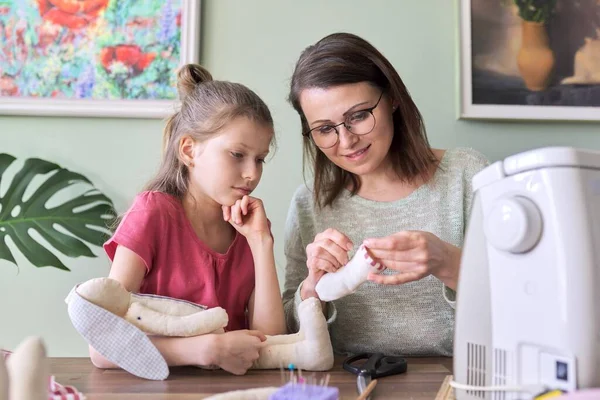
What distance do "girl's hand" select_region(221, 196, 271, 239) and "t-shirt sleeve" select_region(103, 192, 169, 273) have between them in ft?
0.43

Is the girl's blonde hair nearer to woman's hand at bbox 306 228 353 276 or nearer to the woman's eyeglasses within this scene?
the woman's eyeglasses

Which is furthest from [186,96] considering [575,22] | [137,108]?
[575,22]

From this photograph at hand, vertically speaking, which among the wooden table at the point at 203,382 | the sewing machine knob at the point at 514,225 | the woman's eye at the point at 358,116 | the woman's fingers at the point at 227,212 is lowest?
the wooden table at the point at 203,382

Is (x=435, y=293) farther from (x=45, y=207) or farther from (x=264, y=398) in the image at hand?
(x=45, y=207)

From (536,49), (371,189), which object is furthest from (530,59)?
(371,189)

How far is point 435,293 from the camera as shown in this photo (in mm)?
1191

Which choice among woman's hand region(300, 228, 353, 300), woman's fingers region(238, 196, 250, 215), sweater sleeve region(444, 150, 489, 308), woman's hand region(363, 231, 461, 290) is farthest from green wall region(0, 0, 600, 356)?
woman's hand region(363, 231, 461, 290)

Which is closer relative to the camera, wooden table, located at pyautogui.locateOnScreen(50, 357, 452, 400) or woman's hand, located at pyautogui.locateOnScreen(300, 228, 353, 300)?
wooden table, located at pyautogui.locateOnScreen(50, 357, 452, 400)

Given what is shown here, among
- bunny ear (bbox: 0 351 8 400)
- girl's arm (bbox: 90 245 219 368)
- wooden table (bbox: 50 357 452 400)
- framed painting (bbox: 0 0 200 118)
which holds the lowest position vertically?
wooden table (bbox: 50 357 452 400)

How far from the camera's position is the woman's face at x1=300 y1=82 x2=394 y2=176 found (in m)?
1.12

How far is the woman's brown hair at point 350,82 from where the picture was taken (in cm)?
112

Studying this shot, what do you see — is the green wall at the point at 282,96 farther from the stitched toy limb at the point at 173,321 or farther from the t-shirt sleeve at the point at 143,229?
the stitched toy limb at the point at 173,321

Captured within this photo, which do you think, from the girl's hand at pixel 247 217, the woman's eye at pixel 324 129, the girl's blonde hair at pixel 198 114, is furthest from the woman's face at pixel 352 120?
the girl's hand at pixel 247 217

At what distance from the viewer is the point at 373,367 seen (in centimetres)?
83
